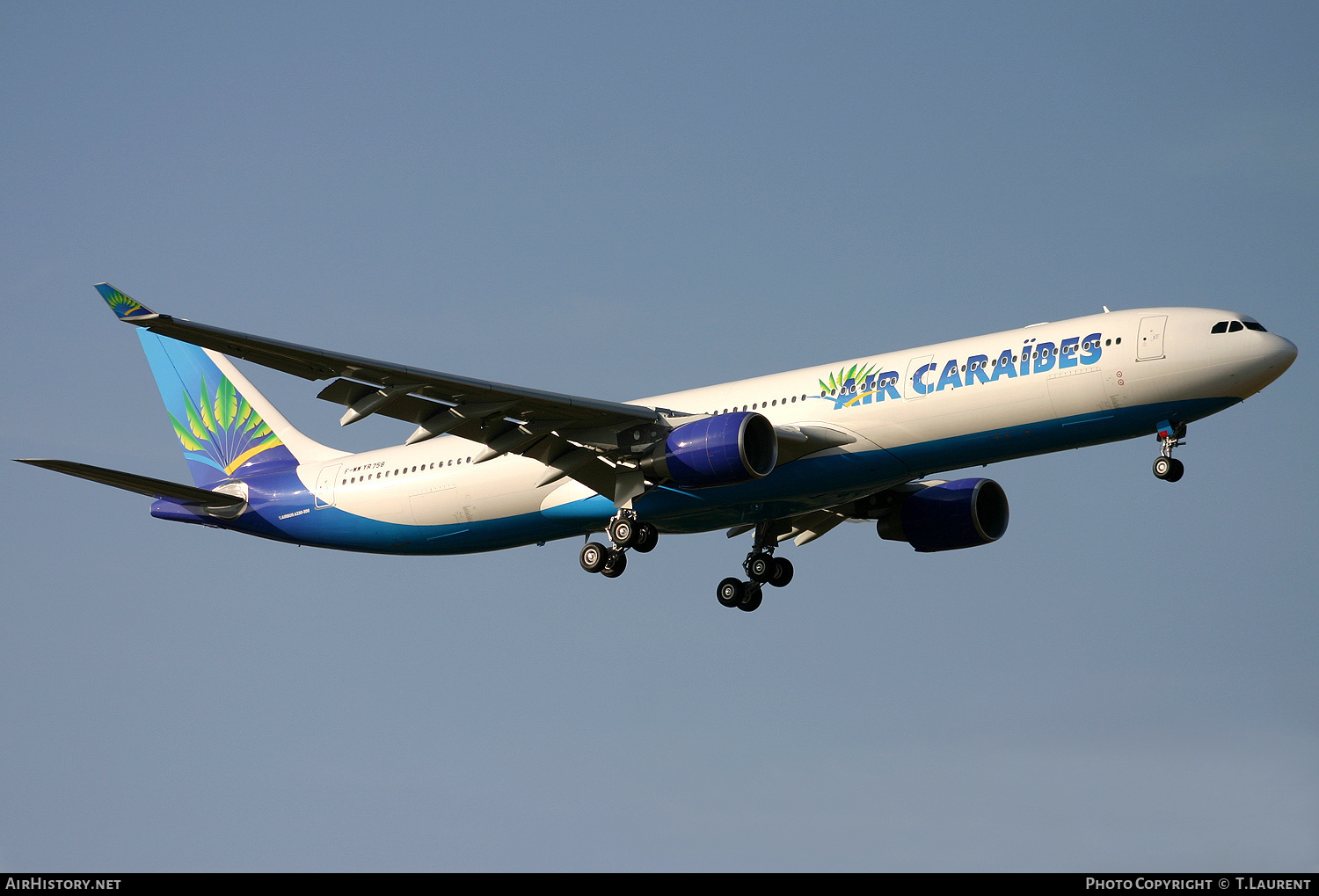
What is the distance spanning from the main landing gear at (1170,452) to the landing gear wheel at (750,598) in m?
12.7

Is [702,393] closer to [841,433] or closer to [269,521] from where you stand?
[841,433]

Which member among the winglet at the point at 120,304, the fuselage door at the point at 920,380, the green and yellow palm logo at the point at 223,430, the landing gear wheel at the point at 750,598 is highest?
the green and yellow palm logo at the point at 223,430

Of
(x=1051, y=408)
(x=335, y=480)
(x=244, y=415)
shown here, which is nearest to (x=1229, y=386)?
(x=1051, y=408)

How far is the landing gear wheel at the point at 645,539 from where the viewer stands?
38812 millimetres

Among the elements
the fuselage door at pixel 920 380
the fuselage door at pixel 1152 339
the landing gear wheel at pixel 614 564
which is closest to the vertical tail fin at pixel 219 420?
the landing gear wheel at pixel 614 564

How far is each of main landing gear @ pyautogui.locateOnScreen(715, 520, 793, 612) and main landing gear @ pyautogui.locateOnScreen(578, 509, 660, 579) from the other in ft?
15.2

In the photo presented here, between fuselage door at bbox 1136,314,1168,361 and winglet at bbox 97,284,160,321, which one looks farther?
Answer: fuselage door at bbox 1136,314,1168,361

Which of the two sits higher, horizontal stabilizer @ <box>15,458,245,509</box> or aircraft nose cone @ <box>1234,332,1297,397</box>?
aircraft nose cone @ <box>1234,332,1297,397</box>

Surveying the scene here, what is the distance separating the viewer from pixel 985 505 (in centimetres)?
4334

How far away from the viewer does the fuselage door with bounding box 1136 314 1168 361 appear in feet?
112

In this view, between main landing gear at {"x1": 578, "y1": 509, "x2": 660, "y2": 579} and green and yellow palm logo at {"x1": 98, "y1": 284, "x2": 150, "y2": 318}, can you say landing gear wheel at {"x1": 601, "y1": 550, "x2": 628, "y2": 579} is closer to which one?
main landing gear at {"x1": 578, "y1": 509, "x2": 660, "y2": 579}

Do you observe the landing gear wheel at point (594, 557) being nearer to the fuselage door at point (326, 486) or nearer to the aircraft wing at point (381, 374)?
the aircraft wing at point (381, 374)

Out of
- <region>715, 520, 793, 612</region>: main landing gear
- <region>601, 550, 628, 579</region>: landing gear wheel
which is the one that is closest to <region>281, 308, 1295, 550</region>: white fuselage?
<region>601, 550, 628, 579</region>: landing gear wheel
